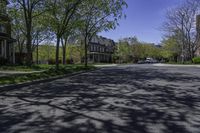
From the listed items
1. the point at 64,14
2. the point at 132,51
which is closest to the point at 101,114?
the point at 64,14

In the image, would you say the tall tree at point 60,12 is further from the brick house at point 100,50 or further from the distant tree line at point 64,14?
the brick house at point 100,50

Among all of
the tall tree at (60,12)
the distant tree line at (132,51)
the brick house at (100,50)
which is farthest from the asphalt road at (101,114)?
the distant tree line at (132,51)

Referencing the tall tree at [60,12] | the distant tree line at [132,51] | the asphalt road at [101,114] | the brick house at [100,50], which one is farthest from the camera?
the distant tree line at [132,51]

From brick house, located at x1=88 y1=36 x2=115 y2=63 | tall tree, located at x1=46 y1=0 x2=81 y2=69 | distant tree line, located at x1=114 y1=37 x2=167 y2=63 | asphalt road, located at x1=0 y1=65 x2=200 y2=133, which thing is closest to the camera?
asphalt road, located at x1=0 y1=65 x2=200 y2=133

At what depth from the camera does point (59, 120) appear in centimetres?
742

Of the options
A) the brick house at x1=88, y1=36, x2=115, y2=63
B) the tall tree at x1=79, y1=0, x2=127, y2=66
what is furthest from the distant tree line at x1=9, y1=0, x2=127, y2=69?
the brick house at x1=88, y1=36, x2=115, y2=63

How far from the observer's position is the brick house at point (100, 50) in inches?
3807

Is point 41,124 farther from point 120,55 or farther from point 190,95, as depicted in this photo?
point 120,55

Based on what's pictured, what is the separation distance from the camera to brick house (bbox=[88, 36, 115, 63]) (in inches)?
3807

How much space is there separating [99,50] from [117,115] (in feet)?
313

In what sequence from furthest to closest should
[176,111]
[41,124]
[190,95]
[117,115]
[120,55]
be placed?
[120,55]
[190,95]
[176,111]
[117,115]
[41,124]

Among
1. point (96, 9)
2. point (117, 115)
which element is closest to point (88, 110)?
point (117, 115)

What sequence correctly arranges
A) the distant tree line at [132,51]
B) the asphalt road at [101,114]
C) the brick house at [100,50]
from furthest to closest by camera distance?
the distant tree line at [132,51] < the brick house at [100,50] < the asphalt road at [101,114]

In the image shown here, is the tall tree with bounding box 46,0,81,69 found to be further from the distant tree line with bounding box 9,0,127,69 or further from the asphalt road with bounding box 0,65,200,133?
the asphalt road with bounding box 0,65,200,133
